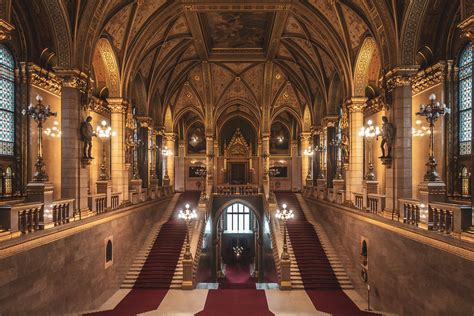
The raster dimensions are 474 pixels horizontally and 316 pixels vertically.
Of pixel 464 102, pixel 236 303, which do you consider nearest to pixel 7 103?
pixel 236 303

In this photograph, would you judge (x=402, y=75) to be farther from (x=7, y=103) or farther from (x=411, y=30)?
(x=7, y=103)

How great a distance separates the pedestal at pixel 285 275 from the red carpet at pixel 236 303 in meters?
1.09

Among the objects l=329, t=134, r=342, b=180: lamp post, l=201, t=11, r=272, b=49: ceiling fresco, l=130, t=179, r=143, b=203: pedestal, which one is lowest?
l=130, t=179, r=143, b=203: pedestal

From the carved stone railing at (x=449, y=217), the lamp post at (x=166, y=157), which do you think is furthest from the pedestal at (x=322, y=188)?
the carved stone railing at (x=449, y=217)

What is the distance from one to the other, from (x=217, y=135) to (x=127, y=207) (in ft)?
72.9

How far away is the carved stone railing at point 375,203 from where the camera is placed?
14867 millimetres

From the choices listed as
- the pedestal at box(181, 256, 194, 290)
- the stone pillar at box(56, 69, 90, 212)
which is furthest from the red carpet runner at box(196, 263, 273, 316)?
the stone pillar at box(56, 69, 90, 212)

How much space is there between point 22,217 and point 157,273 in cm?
887

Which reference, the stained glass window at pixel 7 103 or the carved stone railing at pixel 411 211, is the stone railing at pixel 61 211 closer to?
the stained glass window at pixel 7 103

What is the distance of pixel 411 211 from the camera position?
12055 millimetres

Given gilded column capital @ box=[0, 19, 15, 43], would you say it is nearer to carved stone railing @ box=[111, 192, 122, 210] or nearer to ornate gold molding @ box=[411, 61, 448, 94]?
carved stone railing @ box=[111, 192, 122, 210]

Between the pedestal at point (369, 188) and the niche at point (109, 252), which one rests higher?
the pedestal at point (369, 188)

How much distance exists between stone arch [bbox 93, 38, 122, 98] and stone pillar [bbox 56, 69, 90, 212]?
4232 mm

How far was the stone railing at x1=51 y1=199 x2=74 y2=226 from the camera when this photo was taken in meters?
11.9
